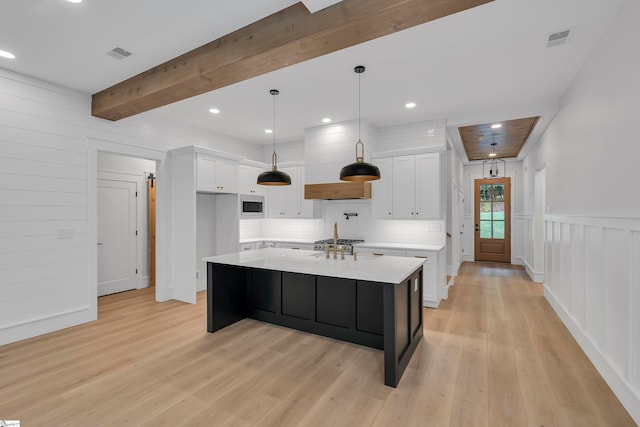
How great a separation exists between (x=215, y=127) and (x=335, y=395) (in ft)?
15.8

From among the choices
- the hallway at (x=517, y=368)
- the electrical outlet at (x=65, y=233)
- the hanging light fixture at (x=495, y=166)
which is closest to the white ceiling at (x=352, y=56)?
the electrical outlet at (x=65, y=233)

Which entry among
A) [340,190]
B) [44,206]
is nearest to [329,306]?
[340,190]

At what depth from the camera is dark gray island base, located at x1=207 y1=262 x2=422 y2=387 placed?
2541 millimetres

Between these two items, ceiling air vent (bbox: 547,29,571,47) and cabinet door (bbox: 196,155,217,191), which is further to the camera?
cabinet door (bbox: 196,155,217,191)

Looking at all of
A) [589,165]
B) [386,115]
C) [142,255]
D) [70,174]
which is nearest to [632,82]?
[589,165]

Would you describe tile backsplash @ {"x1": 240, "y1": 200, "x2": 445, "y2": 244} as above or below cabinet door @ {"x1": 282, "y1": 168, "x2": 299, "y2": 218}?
below

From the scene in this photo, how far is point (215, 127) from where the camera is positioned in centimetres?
550

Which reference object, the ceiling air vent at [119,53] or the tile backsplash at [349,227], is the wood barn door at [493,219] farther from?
the ceiling air vent at [119,53]

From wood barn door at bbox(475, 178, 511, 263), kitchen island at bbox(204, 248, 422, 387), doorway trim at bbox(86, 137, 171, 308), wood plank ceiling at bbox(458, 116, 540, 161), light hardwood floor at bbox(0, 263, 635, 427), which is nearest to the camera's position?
light hardwood floor at bbox(0, 263, 635, 427)

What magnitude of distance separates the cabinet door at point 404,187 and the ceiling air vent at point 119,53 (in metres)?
3.78

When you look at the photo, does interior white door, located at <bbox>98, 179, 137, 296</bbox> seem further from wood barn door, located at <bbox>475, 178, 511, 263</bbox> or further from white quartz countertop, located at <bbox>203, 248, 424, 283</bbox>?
wood barn door, located at <bbox>475, 178, 511, 263</bbox>

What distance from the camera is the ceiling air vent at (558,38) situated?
259 cm

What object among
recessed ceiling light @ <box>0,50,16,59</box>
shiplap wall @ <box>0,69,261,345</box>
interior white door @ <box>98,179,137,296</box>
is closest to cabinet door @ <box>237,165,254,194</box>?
interior white door @ <box>98,179,137,296</box>

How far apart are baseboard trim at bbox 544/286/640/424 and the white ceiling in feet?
9.21
